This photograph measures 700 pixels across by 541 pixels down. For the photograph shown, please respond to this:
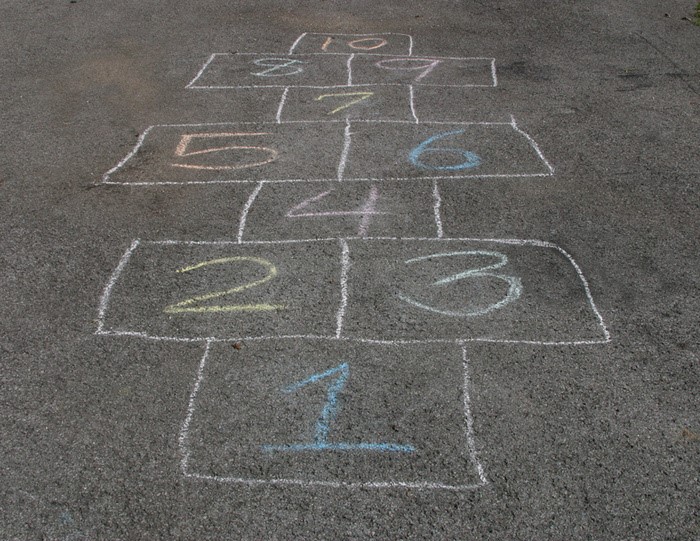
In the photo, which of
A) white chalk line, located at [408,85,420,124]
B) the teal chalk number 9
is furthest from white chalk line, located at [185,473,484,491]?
white chalk line, located at [408,85,420,124]

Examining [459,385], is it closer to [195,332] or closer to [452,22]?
[195,332]

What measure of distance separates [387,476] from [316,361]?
3.55 feet

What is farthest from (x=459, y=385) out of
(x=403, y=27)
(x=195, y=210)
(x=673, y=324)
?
(x=403, y=27)

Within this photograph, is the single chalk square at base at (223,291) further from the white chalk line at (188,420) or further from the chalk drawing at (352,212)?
the chalk drawing at (352,212)

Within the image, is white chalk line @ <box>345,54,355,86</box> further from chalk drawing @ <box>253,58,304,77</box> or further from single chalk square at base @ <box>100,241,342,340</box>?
single chalk square at base @ <box>100,241,342,340</box>

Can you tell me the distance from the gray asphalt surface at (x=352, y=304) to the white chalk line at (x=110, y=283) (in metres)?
0.03

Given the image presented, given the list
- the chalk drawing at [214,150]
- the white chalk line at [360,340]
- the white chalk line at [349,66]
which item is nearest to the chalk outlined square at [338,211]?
the chalk drawing at [214,150]

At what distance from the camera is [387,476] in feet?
13.8

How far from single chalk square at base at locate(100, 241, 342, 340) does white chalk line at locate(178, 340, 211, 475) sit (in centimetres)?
26

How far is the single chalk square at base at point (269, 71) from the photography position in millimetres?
9523

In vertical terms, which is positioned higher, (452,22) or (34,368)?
(452,22)

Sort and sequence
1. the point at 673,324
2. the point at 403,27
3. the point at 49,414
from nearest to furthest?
1. the point at 49,414
2. the point at 673,324
3. the point at 403,27

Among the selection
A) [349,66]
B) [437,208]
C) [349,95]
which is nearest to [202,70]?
[349,66]

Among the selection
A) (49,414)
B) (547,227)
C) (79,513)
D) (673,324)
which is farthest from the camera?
(547,227)
